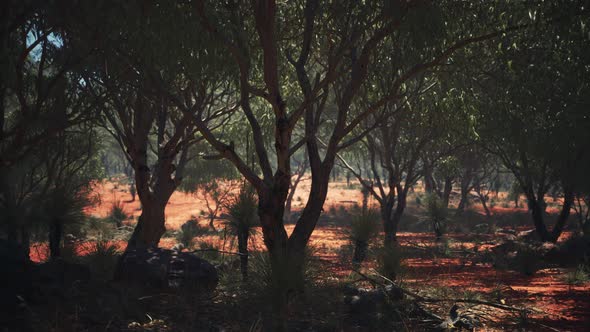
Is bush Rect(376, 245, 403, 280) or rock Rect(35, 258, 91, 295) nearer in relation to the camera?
rock Rect(35, 258, 91, 295)

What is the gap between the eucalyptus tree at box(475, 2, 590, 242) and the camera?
8.66 metres

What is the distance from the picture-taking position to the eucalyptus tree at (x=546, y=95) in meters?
8.66

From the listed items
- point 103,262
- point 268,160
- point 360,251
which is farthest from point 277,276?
point 360,251

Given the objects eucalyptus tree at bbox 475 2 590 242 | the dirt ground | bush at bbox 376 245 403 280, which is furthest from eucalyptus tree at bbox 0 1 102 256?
eucalyptus tree at bbox 475 2 590 242

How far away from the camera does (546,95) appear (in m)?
12.7

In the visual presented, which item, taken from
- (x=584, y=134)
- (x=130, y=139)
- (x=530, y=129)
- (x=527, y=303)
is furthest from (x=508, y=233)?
(x=130, y=139)

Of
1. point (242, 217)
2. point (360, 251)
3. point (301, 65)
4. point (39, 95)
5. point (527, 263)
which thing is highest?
point (301, 65)

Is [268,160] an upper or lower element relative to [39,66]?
lower

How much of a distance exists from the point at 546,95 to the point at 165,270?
10.3 meters

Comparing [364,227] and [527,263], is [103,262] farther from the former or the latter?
[527,263]

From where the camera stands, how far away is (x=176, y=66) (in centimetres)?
928

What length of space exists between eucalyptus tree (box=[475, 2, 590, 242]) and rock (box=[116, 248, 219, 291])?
6467 mm

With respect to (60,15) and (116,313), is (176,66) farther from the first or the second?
(116,313)

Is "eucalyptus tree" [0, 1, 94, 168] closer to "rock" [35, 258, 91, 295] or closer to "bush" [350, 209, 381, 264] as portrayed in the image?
"rock" [35, 258, 91, 295]
